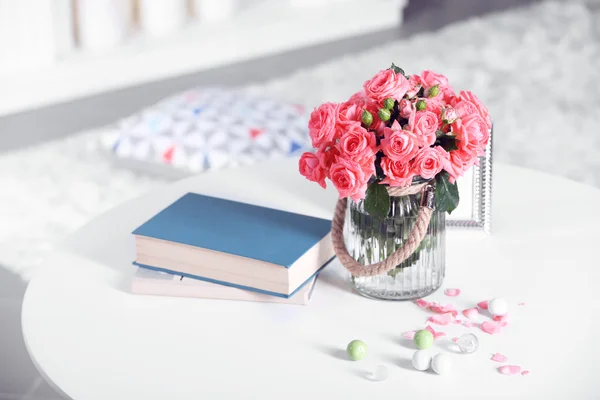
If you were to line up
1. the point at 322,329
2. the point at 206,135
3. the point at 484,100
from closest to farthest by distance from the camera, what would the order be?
the point at 322,329 → the point at 206,135 → the point at 484,100

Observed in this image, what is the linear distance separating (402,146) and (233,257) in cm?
26

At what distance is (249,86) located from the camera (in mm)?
3428

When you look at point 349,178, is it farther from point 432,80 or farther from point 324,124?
point 432,80

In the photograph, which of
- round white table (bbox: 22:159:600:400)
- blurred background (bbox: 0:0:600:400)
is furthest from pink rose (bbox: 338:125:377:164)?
blurred background (bbox: 0:0:600:400)

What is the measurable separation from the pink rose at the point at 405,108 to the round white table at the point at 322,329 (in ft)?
0.81

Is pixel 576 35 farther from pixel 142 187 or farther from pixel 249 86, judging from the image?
pixel 142 187

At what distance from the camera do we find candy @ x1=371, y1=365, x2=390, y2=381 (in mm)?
998

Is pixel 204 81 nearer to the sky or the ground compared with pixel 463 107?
nearer to the ground

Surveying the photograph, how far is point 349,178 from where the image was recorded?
3.48 feet

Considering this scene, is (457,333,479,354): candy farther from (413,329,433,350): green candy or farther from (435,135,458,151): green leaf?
(435,135,458,151): green leaf

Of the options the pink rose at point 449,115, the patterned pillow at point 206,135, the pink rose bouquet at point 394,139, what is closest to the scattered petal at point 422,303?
the pink rose bouquet at point 394,139

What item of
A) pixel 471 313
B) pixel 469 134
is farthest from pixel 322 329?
pixel 469 134

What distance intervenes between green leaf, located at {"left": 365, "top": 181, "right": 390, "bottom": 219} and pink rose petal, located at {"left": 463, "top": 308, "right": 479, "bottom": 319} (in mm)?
161

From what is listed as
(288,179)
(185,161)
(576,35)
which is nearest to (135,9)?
(185,161)
